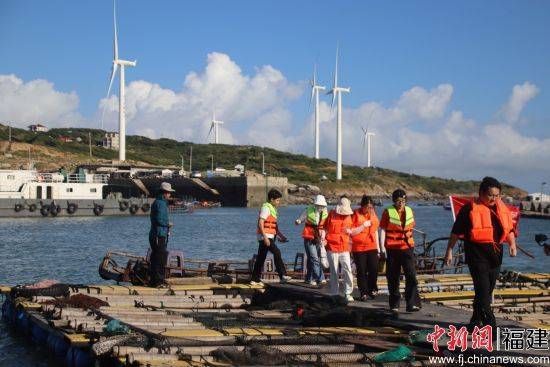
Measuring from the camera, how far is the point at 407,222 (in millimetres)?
10883

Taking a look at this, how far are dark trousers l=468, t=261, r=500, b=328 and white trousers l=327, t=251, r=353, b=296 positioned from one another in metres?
3.24

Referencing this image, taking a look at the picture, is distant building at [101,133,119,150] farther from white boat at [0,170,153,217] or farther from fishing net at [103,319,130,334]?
fishing net at [103,319,130,334]

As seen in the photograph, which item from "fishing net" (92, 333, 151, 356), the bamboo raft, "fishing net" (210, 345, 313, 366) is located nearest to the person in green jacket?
the bamboo raft

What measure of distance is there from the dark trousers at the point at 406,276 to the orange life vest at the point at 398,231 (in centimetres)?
9

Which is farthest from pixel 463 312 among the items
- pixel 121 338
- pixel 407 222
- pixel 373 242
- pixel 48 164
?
pixel 48 164

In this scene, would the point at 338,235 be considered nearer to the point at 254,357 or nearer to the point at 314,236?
the point at 314,236

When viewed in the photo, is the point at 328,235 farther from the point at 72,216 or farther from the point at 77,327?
the point at 72,216

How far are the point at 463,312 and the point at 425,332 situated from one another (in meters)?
2.04

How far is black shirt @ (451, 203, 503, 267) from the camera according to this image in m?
8.95

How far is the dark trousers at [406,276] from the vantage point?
10.7 metres

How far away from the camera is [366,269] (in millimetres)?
12773

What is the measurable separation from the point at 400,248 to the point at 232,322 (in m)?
2.83

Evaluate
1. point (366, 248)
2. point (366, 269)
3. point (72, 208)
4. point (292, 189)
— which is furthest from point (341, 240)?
point (292, 189)

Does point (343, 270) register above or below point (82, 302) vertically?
above
